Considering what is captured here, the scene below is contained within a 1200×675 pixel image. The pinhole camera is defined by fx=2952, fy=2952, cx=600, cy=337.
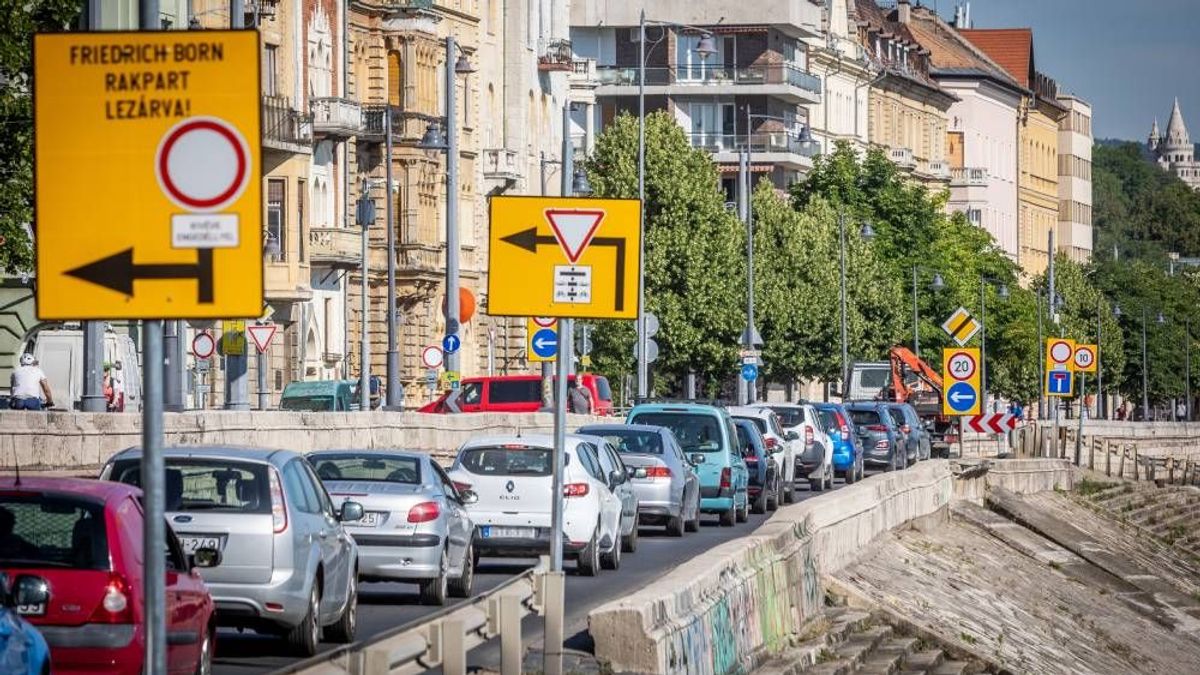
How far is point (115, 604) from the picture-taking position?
A: 14.2m

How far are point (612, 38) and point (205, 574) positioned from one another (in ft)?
→ 339

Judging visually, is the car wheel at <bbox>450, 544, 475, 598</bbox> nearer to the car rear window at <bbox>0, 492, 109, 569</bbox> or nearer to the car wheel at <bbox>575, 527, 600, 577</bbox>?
the car wheel at <bbox>575, 527, 600, 577</bbox>

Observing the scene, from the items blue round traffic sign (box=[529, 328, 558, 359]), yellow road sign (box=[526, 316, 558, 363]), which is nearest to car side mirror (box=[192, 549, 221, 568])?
yellow road sign (box=[526, 316, 558, 363])

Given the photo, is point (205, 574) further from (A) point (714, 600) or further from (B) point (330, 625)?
(A) point (714, 600)

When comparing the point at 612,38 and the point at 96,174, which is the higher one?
the point at 612,38

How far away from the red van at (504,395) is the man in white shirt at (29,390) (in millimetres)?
13669

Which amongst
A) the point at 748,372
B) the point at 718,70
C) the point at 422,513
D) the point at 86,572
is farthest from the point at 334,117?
the point at 86,572

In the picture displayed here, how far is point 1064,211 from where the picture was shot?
19338cm

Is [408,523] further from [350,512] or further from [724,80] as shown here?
[724,80]

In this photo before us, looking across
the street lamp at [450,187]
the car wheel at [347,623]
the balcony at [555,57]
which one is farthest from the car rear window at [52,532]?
the balcony at [555,57]

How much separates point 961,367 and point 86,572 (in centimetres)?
3139

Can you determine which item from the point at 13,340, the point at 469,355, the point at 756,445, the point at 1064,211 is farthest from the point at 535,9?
the point at 1064,211

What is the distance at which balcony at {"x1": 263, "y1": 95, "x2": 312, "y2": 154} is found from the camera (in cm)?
6819

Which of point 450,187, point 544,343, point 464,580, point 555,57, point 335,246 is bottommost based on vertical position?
point 464,580
